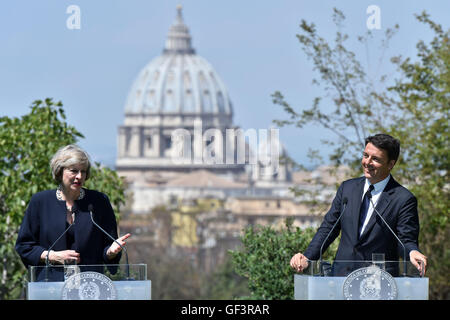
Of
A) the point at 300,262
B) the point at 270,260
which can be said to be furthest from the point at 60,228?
the point at 270,260

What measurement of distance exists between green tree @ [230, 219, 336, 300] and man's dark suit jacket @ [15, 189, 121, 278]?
359cm

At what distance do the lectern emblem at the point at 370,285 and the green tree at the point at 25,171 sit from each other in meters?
6.30

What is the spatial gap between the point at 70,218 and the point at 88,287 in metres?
0.83

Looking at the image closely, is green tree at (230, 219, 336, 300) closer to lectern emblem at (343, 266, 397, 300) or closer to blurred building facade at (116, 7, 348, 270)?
lectern emblem at (343, 266, 397, 300)

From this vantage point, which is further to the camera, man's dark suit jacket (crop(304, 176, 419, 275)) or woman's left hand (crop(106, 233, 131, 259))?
man's dark suit jacket (crop(304, 176, 419, 275))

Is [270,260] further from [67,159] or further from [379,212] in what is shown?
[67,159]

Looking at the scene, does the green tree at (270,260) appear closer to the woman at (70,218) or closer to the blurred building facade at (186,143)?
the woman at (70,218)

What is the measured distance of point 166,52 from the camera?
171125mm

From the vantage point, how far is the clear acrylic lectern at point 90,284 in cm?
411

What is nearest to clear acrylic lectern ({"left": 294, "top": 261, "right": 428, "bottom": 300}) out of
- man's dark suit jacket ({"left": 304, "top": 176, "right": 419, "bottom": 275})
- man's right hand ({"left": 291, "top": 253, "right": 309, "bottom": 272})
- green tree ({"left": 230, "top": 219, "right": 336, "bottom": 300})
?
man's right hand ({"left": 291, "top": 253, "right": 309, "bottom": 272})

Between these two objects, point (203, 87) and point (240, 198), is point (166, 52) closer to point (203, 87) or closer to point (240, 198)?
point (203, 87)

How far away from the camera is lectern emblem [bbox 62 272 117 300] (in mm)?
4113

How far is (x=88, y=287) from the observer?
416 cm
